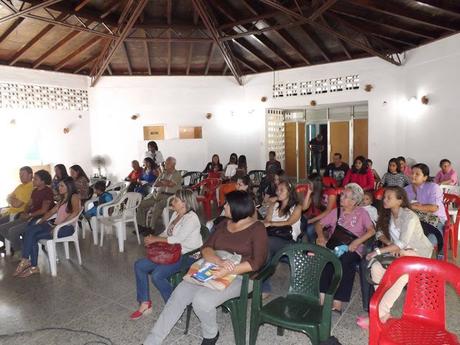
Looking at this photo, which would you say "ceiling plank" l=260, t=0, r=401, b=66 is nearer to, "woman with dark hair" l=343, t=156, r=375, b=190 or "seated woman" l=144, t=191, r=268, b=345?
"woman with dark hair" l=343, t=156, r=375, b=190

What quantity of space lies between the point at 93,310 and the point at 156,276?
0.86 meters

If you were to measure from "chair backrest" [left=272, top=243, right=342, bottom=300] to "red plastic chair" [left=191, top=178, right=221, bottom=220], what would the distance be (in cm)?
438

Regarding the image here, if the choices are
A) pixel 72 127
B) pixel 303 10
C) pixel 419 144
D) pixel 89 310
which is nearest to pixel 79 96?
pixel 72 127

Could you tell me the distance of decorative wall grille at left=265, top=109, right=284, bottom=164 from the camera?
1114cm

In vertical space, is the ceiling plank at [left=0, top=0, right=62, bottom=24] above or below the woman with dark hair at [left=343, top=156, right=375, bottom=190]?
above

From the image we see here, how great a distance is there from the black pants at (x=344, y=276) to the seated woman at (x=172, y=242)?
1151 millimetres

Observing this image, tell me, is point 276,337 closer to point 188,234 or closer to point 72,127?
point 188,234

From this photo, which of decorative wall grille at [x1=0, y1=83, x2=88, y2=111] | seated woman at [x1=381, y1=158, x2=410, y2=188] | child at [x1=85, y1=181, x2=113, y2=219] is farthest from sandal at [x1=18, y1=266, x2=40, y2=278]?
decorative wall grille at [x1=0, y1=83, x2=88, y2=111]

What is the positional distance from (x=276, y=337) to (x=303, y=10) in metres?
6.29

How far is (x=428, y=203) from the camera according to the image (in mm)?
4109

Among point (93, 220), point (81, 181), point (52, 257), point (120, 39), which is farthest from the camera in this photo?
point (120, 39)

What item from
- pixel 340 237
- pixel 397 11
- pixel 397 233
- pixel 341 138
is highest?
pixel 397 11

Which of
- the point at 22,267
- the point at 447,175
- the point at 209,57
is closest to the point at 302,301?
the point at 22,267

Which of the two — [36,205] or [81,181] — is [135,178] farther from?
[36,205]
